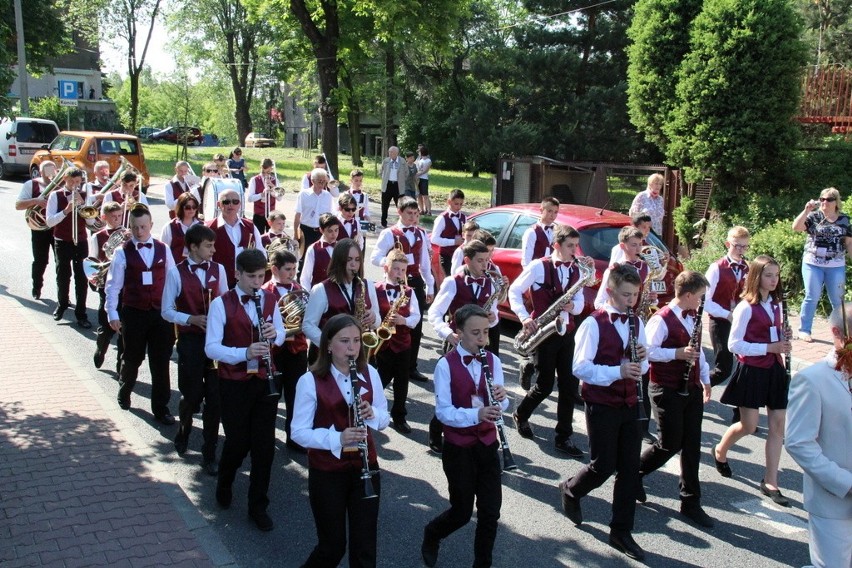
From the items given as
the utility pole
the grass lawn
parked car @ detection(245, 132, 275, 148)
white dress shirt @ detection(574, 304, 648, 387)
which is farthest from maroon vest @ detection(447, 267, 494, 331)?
parked car @ detection(245, 132, 275, 148)

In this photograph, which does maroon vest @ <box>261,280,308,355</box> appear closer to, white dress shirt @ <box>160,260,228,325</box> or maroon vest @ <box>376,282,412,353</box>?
white dress shirt @ <box>160,260,228,325</box>

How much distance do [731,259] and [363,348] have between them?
4.34m

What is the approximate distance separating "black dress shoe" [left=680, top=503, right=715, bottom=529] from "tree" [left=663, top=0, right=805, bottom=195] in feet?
33.4

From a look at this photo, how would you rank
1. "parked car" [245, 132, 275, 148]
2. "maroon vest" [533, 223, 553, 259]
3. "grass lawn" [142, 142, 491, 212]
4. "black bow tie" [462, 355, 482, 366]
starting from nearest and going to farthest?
"black bow tie" [462, 355, 482, 366], "maroon vest" [533, 223, 553, 259], "grass lawn" [142, 142, 491, 212], "parked car" [245, 132, 275, 148]

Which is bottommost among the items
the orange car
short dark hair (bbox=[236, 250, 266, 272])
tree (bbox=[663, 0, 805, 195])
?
short dark hair (bbox=[236, 250, 266, 272])

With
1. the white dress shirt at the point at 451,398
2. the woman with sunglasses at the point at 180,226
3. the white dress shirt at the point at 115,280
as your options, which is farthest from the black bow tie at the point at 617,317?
the woman with sunglasses at the point at 180,226

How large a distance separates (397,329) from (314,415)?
291cm

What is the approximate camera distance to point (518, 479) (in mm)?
6457

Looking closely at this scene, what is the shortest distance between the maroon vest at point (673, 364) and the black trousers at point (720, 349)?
2.28m

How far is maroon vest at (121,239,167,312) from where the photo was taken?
7.26 metres

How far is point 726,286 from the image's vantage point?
307 inches

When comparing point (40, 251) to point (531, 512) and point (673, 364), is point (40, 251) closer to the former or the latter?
point (531, 512)

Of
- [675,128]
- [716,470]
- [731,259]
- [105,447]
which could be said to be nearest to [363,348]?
[105,447]

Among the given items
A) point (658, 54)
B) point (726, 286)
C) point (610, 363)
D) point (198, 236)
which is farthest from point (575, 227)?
point (658, 54)
